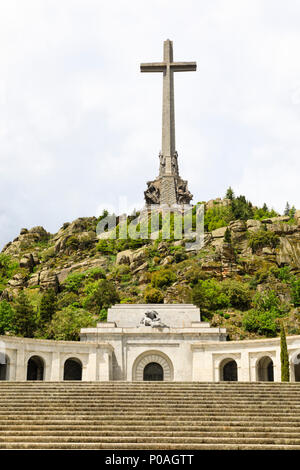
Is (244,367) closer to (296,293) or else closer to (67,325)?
(67,325)

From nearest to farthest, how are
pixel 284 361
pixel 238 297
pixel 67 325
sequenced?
→ pixel 284 361, pixel 67 325, pixel 238 297

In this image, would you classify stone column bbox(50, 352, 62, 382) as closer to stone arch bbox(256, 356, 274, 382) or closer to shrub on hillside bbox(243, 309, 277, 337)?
stone arch bbox(256, 356, 274, 382)

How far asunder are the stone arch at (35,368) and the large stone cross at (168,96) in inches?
2015

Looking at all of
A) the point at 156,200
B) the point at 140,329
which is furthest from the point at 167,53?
the point at 140,329

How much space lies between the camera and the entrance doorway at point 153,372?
41.6 meters

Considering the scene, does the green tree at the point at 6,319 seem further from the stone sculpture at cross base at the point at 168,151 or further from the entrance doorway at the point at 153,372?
the stone sculpture at cross base at the point at 168,151

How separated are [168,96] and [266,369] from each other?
→ 5497 centimetres

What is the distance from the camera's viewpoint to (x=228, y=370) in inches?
1622

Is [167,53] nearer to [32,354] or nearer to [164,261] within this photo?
[164,261]

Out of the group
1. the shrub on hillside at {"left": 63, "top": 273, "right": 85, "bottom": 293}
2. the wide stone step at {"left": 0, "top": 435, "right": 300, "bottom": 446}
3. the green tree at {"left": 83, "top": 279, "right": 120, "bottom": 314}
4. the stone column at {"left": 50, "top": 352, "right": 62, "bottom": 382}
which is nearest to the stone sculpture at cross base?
the shrub on hillside at {"left": 63, "top": 273, "right": 85, "bottom": 293}

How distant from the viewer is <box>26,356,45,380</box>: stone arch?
40781 mm

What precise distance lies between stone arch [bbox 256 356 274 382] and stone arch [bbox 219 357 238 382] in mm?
1659

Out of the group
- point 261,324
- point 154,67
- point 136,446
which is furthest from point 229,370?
point 154,67

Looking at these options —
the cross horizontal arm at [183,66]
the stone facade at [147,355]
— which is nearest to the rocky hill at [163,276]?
the stone facade at [147,355]
